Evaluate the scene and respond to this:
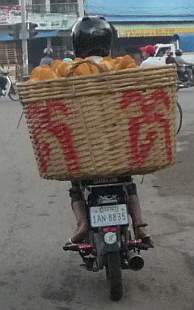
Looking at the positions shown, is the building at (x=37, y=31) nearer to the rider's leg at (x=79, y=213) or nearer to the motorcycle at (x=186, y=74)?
the motorcycle at (x=186, y=74)

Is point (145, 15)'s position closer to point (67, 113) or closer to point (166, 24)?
point (166, 24)

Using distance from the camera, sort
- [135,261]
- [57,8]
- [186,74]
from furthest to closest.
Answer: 1. [57,8]
2. [186,74]
3. [135,261]

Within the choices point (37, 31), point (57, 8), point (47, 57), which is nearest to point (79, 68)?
point (47, 57)

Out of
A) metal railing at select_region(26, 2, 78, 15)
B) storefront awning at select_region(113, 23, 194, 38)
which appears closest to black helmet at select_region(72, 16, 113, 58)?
storefront awning at select_region(113, 23, 194, 38)

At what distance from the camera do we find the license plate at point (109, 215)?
4297 mm

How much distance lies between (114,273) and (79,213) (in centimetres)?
51

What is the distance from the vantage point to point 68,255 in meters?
5.50

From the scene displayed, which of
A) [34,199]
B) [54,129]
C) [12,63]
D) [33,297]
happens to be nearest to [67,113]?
[54,129]

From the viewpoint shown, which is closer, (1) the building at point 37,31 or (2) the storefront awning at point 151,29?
(1) the building at point 37,31

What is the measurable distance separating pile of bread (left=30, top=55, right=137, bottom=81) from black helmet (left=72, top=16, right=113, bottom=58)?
1.18 ft

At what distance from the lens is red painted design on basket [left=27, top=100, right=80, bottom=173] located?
4.06 metres

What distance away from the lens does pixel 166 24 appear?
4825cm

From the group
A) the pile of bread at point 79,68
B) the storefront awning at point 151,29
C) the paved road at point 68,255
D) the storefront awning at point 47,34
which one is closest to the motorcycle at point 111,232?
the paved road at point 68,255

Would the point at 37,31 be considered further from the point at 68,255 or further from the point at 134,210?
the point at 134,210
